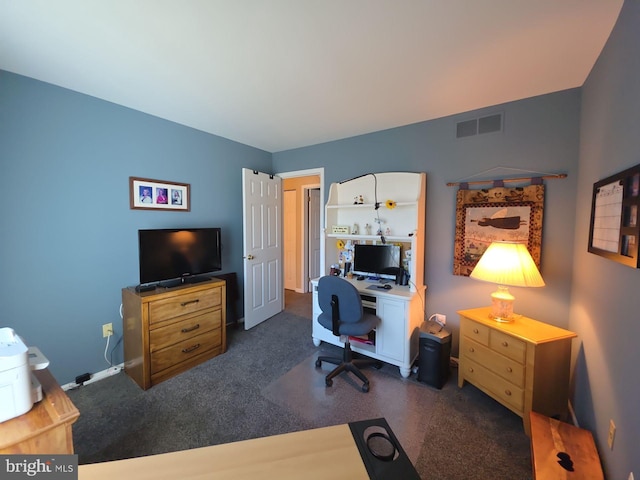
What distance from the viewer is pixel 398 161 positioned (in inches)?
112

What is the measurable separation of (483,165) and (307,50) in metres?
1.85

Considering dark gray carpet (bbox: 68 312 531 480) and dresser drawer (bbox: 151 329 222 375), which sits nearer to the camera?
dark gray carpet (bbox: 68 312 531 480)

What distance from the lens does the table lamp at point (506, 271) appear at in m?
1.83

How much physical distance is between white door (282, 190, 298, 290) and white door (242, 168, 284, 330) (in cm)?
119

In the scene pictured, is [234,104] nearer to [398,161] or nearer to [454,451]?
[398,161]

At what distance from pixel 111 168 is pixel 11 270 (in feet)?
3.42

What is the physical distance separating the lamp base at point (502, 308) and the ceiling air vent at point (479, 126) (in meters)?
1.46

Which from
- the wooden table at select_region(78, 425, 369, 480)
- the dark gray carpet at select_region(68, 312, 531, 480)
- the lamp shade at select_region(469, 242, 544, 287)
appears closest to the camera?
the wooden table at select_region(78, 425, 369, 480)

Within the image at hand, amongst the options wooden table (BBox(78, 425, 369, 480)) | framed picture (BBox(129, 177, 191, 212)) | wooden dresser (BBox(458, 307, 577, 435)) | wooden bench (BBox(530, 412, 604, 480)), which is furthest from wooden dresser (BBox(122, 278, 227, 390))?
wooden bench (BBox(530, 412, 604, 480))

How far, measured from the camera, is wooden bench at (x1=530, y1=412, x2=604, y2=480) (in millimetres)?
1190

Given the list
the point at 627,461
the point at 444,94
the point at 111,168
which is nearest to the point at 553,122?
the point at 444,94

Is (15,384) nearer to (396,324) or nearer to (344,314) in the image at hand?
(344,314)

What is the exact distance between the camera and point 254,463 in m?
0.66

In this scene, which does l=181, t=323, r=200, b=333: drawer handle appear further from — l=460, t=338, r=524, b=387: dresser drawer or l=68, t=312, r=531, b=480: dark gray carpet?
l=460, t=338, r=524, b=387: dresser drawer
